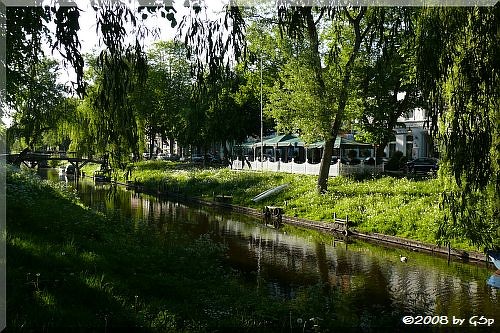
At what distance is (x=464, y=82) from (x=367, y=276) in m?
12.2

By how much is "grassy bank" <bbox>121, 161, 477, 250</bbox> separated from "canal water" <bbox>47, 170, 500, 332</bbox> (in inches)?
70.5

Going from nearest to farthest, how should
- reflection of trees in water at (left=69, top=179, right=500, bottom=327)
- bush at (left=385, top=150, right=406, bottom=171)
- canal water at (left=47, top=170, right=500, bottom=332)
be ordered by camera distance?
→ 1. canal water at (left=47, top=170, right=500, bottom=332)
2. reflection of trees in water at (left=69, top=179, right=500, bottom=327)
3. bush at (left=385, top=150, right=406, bottom=171)

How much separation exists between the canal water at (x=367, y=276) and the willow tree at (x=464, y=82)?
6773 millimetres

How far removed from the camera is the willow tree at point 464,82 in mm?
5273

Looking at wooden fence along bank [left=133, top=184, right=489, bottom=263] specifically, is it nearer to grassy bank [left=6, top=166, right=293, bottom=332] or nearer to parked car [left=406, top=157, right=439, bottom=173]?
grassy bank [left=6, top=166, right=293, bottom=332]

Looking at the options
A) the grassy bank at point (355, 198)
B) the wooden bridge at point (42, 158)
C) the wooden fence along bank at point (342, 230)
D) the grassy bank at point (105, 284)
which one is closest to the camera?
the grassy bank at point (105, 284)

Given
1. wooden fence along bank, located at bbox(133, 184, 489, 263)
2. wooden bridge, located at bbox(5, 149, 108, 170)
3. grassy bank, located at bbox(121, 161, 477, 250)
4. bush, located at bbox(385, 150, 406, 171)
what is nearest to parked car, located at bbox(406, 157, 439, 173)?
bush, located at bbox(385, 150, 406, 171)

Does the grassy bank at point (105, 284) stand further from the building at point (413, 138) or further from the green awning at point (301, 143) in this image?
the building at point (413, 138)

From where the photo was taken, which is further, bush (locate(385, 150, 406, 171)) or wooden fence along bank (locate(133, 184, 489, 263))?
bush (locate(385, 150, 406, 171))

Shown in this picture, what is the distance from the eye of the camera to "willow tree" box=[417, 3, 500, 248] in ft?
17.3

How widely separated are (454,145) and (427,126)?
54 cm

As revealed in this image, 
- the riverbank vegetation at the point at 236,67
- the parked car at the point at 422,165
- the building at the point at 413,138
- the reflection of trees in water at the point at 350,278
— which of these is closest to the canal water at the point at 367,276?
the reflection of trees in water at the point at 350,278

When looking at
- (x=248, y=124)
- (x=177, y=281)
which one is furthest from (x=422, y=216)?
(x=248, y=124)

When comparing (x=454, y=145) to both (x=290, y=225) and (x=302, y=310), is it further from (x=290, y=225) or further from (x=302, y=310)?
(x=290, y=225)
